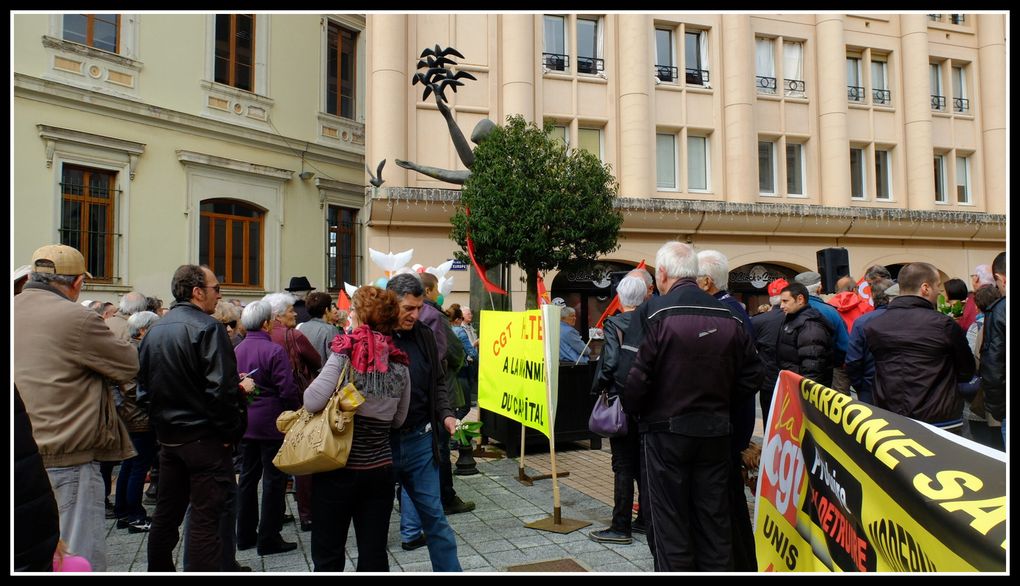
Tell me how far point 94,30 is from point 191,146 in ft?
9.62

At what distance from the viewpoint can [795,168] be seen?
818 inches

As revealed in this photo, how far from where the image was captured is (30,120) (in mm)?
13602

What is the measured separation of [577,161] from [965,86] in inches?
700

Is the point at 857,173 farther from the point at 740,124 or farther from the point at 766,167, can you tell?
the point at 740,124

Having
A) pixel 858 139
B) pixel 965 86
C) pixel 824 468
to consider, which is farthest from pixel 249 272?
pixel 965 86

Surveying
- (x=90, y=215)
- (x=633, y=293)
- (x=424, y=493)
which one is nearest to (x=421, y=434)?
(x=424, y=493)

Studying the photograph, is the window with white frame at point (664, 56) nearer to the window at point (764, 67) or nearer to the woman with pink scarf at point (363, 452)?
the window at point (764, 67)

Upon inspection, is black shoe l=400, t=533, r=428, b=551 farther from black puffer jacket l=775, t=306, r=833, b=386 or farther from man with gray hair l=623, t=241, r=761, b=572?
black puffer jacket l=775, t=306, r=833, b=386

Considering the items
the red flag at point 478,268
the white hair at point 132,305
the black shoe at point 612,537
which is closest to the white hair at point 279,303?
the white hair at point 132,305

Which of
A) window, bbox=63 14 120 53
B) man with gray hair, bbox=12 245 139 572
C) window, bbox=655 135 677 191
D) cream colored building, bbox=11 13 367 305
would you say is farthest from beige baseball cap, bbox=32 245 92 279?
window, bbox=655 135 677 191

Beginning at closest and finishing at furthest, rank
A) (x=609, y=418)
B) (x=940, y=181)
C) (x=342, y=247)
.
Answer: (x=609, y=418) → (x=342, y=247) → (x=940, y=181)

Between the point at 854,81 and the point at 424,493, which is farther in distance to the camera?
the point at 854,81

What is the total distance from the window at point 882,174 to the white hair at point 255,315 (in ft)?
69.7

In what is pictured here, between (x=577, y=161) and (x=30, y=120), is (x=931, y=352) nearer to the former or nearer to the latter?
(x=577, y=161)
